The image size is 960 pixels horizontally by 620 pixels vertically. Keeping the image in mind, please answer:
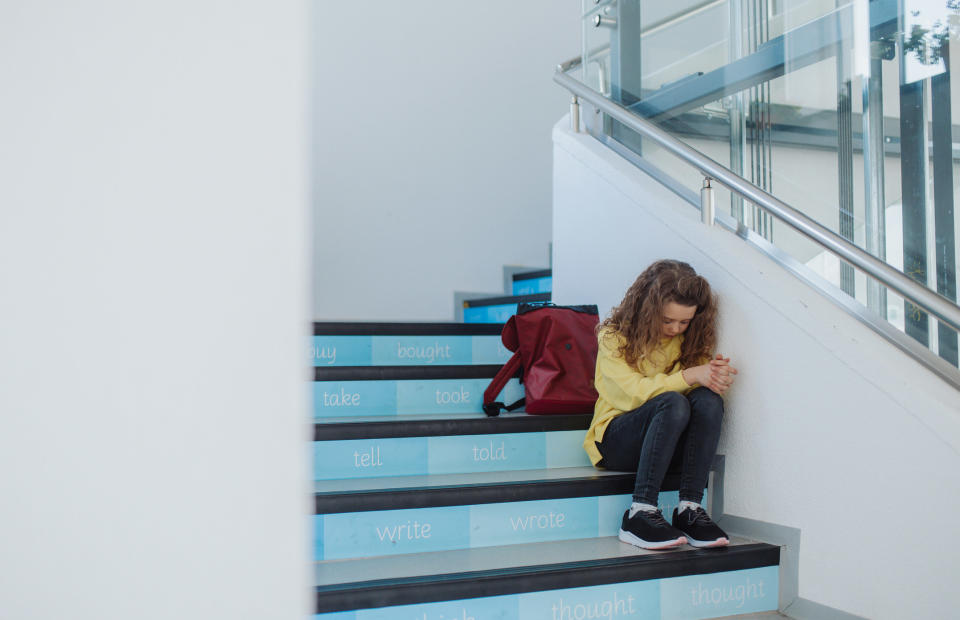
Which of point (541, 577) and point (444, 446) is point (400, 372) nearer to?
point (444, 446)

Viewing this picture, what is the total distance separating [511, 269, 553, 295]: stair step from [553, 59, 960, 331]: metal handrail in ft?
4.30

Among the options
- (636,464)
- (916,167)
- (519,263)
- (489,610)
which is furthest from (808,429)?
(519,263)

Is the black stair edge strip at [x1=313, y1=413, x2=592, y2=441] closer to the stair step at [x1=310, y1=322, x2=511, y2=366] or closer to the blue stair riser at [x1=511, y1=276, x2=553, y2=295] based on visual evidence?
the stair step at [x1=310, y1=322, x2=511, y2=366]

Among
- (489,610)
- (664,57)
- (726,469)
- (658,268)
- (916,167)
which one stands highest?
(664,57)

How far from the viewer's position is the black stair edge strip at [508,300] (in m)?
3.67

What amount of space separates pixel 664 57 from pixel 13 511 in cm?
273

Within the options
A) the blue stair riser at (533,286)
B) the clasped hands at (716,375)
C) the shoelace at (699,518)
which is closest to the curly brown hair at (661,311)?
the clasped hands at (716,375)

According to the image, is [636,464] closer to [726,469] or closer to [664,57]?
[726,469]

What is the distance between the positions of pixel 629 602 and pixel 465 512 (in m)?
0.45

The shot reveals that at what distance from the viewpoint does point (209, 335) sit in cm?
62

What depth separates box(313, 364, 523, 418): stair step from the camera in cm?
260

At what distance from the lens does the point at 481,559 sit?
188 cm

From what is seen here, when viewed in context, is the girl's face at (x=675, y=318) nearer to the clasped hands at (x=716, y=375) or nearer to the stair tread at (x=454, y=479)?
the clasped hands at (x=716, y=375)

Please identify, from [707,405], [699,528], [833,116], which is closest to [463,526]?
[699,528]
